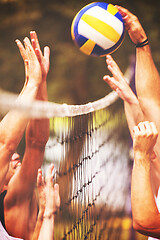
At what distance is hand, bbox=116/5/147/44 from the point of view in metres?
1.51

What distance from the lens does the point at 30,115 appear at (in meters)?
1.55

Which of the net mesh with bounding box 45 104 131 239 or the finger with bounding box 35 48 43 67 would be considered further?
the net mesh with bounding box 45 104 131 239

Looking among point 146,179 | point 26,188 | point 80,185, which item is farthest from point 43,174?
point 146,179

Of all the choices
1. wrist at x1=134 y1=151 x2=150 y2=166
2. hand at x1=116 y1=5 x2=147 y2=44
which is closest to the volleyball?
hand at x1=116 y1=5 x2=147 y2=44

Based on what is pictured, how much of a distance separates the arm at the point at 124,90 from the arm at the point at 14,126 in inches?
14.9

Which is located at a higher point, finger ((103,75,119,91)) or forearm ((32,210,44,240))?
finger ((103,75,119,91))

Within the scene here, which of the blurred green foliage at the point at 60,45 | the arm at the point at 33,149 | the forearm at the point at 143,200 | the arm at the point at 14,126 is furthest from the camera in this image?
the blurred green foliage at the point at 60,45

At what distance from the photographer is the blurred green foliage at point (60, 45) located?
1.92 m

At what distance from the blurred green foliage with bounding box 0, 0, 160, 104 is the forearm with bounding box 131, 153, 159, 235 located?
989 millimetres

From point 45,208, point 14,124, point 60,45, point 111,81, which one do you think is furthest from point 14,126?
point 60,45

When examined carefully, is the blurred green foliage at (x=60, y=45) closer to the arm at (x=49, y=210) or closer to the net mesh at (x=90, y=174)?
the net mesh at (x=90, y=174)

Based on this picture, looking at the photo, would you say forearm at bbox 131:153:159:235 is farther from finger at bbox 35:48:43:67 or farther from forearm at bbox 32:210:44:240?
finger at bbox 35:48:43:67

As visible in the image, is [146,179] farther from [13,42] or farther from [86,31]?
[13,42]

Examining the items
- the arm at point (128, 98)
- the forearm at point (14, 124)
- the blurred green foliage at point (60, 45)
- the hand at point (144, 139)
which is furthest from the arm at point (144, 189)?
the blurred green foliage at point (60, 45)
